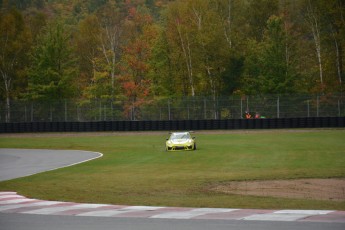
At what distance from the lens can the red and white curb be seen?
12750mm

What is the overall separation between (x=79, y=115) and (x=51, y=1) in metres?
77.3

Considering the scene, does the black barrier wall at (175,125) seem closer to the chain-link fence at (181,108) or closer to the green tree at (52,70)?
the chain-link fence at (181,108)

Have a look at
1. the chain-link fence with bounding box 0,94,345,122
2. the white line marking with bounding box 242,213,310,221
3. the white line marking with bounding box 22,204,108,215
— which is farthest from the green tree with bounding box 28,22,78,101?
the white line marking with bounding box 242,213,310,221

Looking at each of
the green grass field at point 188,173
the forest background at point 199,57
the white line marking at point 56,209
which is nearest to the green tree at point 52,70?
the forest background at point 199,57

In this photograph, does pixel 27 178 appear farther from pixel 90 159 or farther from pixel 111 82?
pixel 111 82

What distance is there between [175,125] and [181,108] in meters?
3.37

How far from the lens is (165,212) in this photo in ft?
45.4

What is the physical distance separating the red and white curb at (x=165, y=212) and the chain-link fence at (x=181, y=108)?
146ft

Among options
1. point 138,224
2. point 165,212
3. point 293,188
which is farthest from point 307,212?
point 293,188

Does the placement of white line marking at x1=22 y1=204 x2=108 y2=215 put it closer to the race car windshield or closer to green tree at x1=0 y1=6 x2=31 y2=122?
the race car windshield

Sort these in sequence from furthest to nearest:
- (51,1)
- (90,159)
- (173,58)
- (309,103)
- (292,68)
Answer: (51,1), (173,58), (292,68), (309,103), (90,159)

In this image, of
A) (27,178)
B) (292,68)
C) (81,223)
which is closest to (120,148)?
(27,178)

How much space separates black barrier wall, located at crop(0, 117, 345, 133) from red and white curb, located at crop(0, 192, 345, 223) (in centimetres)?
4230

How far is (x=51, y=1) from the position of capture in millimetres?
134625
